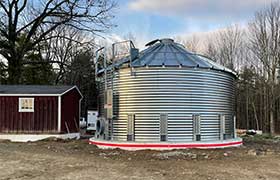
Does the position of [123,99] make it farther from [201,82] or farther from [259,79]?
[259,79]

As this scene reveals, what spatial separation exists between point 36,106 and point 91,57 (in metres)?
24.4

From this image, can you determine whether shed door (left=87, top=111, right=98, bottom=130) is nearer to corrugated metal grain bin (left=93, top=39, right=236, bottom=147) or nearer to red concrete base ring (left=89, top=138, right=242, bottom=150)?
corrugated metal grain bin (left=93, top=39, right=236, bottom=147)

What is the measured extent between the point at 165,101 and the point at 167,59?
2000 mm

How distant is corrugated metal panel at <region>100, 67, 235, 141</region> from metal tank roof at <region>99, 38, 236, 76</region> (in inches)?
9.3

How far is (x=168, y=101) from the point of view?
15.3 meters

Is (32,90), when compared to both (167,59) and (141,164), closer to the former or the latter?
(167,59)

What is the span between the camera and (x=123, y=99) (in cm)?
1581

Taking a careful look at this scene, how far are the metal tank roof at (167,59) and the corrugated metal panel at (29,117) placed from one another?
6803mm

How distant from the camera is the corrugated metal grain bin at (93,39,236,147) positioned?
50.0 ft

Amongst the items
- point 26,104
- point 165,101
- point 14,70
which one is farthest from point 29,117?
point 14,70

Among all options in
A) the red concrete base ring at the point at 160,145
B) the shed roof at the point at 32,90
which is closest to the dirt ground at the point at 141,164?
the red concrete base ring at the point at 160,145

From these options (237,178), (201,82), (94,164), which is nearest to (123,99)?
(201,82)

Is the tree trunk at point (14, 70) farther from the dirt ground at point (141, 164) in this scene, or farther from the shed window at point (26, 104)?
the dirt ground at point (141, 164)

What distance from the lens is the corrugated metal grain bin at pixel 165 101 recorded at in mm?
15242
